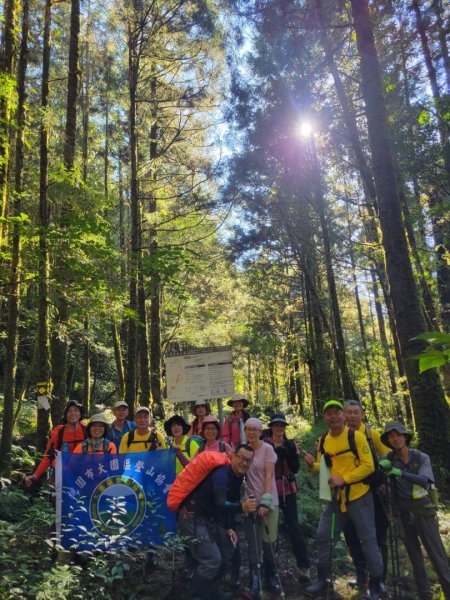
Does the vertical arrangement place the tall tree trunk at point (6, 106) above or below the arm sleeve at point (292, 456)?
above

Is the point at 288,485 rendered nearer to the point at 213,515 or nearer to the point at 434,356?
the point at 213,515

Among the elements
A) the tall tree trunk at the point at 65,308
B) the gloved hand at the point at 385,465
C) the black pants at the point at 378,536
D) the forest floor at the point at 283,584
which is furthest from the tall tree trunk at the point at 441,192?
the forest floor at the point at 283,584

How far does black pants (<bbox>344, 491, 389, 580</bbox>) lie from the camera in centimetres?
498

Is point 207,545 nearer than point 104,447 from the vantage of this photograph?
Yes

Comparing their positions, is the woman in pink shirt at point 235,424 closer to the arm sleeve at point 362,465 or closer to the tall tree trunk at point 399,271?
the arm sleeve at point 362,465

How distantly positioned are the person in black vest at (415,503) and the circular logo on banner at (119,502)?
2819mm

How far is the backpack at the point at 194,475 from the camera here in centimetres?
434

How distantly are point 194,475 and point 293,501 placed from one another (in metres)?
1.79

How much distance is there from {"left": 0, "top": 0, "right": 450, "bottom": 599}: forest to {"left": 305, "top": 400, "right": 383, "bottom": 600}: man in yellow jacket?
2328mm

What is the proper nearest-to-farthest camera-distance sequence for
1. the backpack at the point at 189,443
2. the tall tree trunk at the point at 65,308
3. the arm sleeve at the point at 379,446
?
1. the arm sleeve at the point at 379,446
2. the backpack at the point at 189,443
3. the tall tree trunk at the point at 65,308

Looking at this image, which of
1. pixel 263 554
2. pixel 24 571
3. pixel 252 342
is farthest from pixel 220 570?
pixel 252 342

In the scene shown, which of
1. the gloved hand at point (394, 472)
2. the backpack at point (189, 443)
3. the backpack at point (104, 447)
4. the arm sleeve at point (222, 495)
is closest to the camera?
the arm sleeve at point (222, 495)

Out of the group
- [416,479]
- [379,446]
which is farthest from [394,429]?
[379,446]

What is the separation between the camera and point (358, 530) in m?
4.60
